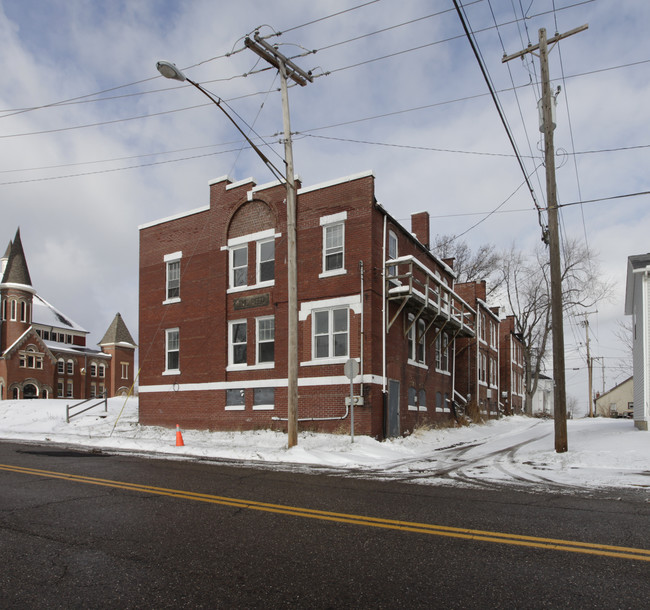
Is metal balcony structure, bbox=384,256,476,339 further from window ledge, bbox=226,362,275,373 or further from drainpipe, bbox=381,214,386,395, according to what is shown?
window ledge, bbox=226,362,275,373

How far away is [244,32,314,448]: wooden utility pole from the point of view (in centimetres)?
1545

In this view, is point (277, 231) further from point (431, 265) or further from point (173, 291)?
point (431, 265)

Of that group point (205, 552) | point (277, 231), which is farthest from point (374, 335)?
point (205, 552)

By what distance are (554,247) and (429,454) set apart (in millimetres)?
7073

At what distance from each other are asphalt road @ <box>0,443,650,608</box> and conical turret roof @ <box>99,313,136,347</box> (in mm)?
81703

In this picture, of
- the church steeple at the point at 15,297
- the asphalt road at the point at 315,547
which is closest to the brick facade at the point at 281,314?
the asphalt road at the point at 315,547

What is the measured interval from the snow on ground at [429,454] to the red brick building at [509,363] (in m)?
21.8

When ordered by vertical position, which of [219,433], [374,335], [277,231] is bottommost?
[219,433]

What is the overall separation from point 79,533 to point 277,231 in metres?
16.6

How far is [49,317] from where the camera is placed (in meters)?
80.9

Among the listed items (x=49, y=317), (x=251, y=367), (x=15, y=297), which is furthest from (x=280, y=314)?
(x=49, y=317)

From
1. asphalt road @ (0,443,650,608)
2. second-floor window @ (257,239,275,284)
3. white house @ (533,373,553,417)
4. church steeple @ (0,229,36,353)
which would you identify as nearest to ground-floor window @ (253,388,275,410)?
second-floor window @ (257,239,275,284)

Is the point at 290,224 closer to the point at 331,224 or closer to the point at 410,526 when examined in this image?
the point at 331,224

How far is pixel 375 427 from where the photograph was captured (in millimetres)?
18781
